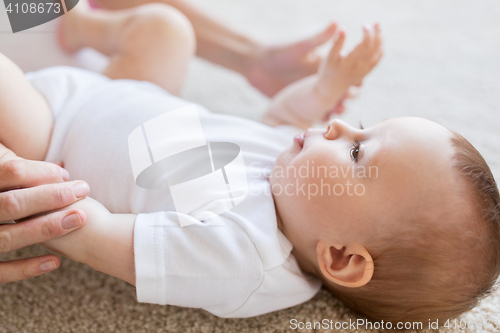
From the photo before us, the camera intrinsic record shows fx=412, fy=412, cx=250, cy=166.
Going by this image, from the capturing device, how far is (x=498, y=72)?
129cm

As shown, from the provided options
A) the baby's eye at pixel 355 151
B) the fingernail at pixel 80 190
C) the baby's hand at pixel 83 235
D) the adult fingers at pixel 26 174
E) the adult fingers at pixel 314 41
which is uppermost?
the adult fingers at pixel 314 41

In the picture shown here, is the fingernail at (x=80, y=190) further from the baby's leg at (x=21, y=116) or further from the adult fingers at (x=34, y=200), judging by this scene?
the baby's leg at (x=21, y=116)

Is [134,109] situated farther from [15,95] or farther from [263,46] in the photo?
[263,46]

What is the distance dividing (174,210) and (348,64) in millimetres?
543

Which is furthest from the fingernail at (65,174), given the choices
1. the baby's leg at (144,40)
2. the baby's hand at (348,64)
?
the baby's hand at (348,64)

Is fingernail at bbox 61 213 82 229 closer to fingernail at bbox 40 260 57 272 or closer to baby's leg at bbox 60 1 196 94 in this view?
fingernail at bbox 40 260 57 272

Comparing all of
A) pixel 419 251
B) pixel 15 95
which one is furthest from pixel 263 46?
pixel 419 251

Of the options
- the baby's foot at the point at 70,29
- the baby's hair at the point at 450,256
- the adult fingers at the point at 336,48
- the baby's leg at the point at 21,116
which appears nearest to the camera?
the baby's hair at the point at 450,256

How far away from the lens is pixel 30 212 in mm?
615

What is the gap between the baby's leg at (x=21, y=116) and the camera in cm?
70

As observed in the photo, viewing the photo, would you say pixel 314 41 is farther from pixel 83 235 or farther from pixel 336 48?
pixel 83 235

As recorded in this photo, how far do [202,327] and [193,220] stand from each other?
19 cm

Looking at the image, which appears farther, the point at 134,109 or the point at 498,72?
the point at 498,72

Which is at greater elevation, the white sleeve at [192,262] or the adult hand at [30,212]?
the adult hand at [30,212]
